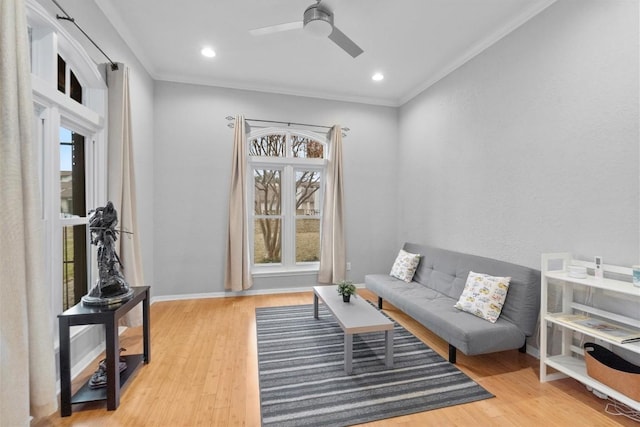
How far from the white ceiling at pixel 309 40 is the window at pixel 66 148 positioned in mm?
722

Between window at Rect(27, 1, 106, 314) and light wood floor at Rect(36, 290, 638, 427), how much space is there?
0.82 meters

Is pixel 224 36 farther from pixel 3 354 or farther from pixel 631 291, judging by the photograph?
pixel 631 291

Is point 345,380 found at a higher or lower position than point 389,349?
lower

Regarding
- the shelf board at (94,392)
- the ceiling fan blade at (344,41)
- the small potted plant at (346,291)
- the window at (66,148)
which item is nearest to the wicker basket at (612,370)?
the small potted plant at (346,291)

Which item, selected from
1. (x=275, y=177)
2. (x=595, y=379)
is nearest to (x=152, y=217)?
(x=275, y=177)

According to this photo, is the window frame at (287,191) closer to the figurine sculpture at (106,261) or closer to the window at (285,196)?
the window at (285,196)

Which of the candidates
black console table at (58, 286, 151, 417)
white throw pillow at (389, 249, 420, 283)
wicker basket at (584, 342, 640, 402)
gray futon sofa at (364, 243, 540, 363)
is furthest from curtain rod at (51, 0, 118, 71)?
wicker basket at (584, 342, 640, 402)

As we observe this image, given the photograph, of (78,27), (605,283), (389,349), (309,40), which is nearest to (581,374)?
(605,283)

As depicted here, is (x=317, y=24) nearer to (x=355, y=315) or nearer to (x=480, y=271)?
(x=355, y=315)

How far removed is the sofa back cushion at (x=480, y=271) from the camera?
2.38 metres

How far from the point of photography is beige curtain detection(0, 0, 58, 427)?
129 centimetres

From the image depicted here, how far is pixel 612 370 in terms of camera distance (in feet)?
5.76

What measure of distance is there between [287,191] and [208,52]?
204 cm

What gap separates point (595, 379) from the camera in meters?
1.87
